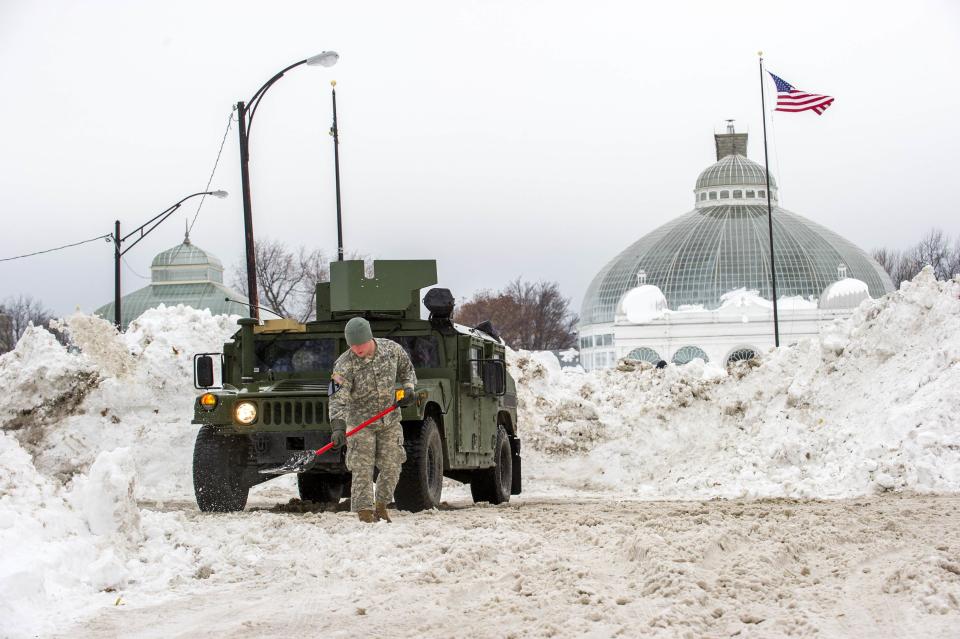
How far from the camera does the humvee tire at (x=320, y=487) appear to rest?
1445 centimetres

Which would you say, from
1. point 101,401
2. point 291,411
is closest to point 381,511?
point 291,411

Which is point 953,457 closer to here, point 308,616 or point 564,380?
point 308,616

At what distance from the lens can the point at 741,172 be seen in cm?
9331

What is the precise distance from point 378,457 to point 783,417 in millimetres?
9029

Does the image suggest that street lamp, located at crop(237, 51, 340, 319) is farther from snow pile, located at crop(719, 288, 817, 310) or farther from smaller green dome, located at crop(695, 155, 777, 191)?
smaller green dome, located at crop(695, 155, 777, 191)

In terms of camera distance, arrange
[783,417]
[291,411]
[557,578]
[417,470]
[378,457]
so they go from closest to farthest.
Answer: [557,578]
[378,457]
[417,470]
[291,411]
[783,417]

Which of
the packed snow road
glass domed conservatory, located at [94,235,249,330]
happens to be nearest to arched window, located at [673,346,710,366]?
glass domed conservatory, located at [94,235,249,330]

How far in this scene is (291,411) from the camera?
11.9m

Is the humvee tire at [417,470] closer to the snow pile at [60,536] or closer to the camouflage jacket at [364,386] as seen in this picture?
the camouflage jacket at [364,386]

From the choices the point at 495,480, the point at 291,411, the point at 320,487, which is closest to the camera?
the point at 291,411

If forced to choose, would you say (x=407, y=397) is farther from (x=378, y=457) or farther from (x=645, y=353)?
(x=645, y=353)

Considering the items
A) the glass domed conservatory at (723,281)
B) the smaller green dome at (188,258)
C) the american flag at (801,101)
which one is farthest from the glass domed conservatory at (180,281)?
the american flag at (801,101)

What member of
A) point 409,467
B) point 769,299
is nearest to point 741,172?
point 769,299

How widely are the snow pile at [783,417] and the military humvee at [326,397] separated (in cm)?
399
